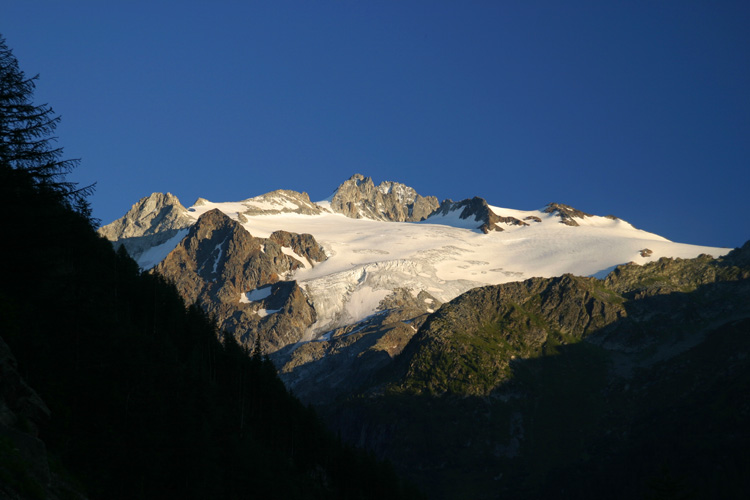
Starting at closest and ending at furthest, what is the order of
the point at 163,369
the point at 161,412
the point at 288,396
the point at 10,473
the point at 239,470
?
1. the point at 10,473
2. the point at 161,412
3. the point at 163,369
4. the point at 239,470
5. the point at 288,396

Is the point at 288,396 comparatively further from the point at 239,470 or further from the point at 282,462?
the point at 239,470

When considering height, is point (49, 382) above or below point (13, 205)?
below

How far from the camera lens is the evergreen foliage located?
4091 centimetres

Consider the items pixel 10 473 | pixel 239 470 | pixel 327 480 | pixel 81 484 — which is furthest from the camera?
pixel 327 480

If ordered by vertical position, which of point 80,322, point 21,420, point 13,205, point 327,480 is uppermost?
point 13,205

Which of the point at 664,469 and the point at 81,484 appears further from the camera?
the point at 664,469

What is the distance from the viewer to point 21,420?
3350 centimetres

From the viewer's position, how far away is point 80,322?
173 ft

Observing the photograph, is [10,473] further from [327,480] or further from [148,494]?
[327,480]

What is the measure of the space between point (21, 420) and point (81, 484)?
7.61m

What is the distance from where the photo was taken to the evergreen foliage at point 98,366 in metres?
40.9

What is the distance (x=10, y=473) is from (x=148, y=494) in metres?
27.4

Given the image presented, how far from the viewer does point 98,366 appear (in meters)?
53.0

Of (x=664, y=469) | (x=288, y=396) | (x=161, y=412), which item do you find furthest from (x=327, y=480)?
(x=161, y=412)
